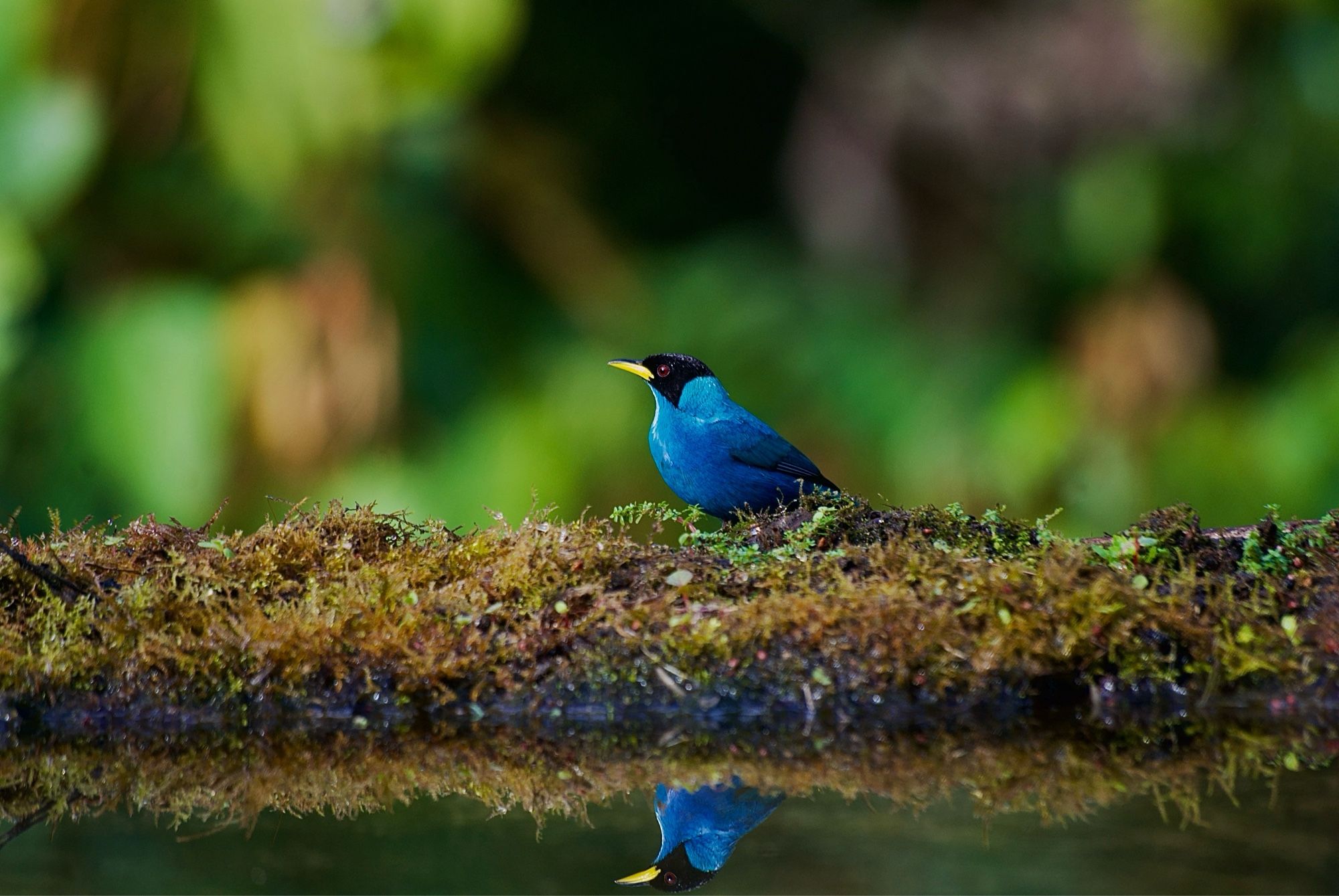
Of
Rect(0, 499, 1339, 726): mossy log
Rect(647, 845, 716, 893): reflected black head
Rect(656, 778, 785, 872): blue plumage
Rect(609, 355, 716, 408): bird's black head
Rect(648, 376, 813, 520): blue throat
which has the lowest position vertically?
Rect(647, 845, 716, 893): reflected black head

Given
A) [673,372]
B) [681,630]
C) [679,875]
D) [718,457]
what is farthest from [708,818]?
[673,372]

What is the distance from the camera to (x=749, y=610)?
10.3 ft

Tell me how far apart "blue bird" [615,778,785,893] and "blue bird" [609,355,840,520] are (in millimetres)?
1779

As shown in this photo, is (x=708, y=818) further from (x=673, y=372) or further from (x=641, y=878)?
(x=673, y=372)

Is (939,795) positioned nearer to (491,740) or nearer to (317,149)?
(491,740)

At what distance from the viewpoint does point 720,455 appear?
4402 mm

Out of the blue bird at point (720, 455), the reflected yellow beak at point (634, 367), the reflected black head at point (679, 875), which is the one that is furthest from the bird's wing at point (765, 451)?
the reflected black head at point (679, 875)

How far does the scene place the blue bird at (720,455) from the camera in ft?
14.3

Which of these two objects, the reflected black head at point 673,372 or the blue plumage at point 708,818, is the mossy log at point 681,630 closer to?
the blue plumage at point 708,818

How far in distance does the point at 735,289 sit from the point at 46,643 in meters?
5.87

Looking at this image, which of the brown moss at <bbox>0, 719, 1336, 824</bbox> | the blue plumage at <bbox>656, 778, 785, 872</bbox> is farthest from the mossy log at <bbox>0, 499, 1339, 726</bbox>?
the blue plumage at <bbox>656, 778, 785, 872</bbox>

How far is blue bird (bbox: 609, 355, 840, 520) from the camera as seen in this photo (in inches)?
172

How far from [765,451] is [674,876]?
7.62ft

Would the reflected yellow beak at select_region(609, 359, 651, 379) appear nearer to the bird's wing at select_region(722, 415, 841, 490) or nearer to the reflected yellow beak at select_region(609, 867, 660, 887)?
the bird's wing at select_region(722, 415, 841, 490)
